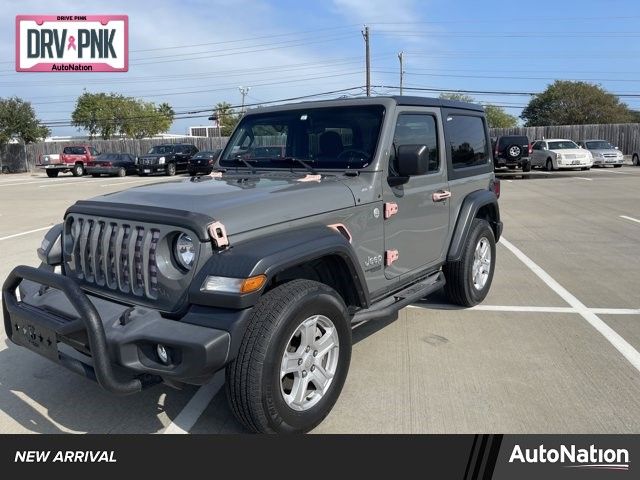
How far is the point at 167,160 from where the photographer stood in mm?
29172

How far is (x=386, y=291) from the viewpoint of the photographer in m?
4.12

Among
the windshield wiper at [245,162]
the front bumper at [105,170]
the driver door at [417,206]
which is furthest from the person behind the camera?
the front bumper at [105,170]

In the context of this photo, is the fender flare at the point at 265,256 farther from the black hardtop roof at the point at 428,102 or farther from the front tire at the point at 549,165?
the front tire at the point at 549,165

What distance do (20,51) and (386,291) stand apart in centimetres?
2638

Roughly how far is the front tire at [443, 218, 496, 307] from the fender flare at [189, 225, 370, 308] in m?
2.05

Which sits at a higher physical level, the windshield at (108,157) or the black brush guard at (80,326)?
the windshield at (108,157)

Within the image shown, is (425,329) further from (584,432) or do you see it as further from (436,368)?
(584,432)

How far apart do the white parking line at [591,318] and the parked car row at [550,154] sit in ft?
57.7

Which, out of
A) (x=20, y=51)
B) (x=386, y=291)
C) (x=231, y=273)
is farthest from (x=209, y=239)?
(x=20, y=51)

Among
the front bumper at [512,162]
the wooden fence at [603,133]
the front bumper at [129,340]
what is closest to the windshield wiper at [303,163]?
the front bumper at [129,340]

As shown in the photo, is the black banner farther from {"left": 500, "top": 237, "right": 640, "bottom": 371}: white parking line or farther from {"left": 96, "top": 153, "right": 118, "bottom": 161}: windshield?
{"left": 96, "top": 153, "right": 118, "bottom": 161}: windshield

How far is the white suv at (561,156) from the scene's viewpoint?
26.0 m

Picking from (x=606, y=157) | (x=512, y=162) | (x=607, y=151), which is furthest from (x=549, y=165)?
(x=607, y=151)

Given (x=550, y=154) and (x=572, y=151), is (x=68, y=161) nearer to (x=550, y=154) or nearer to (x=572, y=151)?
(x=550, y=154)
